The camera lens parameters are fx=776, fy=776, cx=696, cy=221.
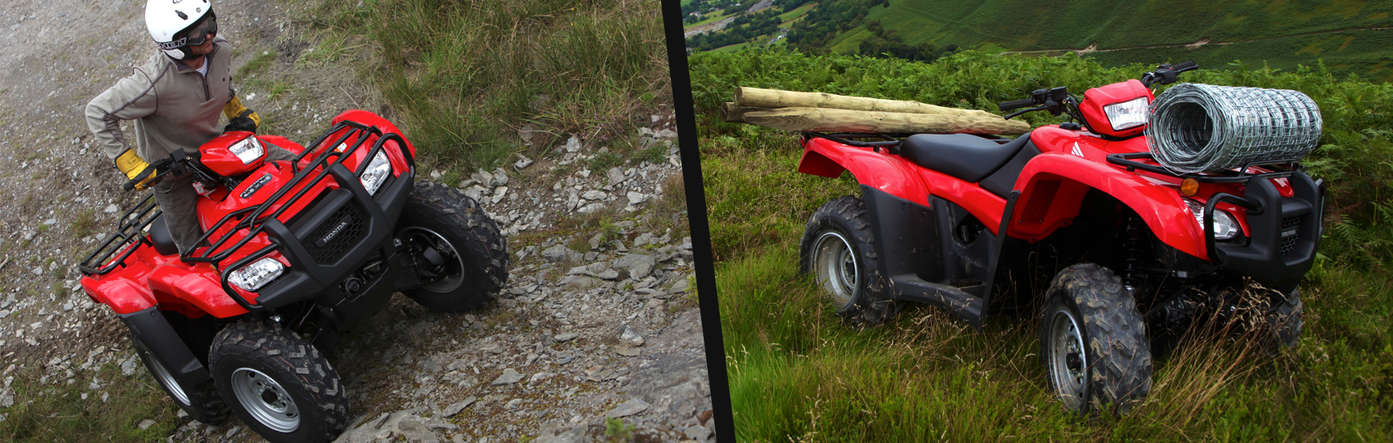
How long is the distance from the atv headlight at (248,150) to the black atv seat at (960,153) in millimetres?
2240

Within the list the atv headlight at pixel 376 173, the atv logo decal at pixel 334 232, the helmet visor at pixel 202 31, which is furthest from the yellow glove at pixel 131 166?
the atv headlight at pixel 376 173

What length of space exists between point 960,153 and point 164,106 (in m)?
2.48

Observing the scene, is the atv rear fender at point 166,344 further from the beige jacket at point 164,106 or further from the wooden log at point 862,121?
the wooden log at point 862,121

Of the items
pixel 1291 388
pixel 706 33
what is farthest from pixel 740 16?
pixel 1291 388

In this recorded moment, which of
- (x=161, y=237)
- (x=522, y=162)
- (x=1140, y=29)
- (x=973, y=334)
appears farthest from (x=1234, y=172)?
(x=161, y=237)

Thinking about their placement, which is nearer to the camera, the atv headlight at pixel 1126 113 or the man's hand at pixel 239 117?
A: the atv headlight at pixel 1126 113

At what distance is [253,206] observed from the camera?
2.62 m

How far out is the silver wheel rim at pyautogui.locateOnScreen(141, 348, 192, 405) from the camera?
2.81 m

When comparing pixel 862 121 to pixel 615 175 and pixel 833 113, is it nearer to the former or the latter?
pixel 833 113

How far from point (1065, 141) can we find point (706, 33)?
3.08 ft

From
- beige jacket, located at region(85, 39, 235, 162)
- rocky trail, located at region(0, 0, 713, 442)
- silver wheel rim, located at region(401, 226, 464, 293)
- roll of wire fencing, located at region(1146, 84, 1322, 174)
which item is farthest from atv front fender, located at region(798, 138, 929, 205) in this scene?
beige jacket, located at region(85, 39, 235, 162)

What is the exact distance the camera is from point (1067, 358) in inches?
71.5

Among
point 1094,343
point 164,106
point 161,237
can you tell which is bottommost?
point 1094,343

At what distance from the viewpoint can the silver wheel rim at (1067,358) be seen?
5.30ft
